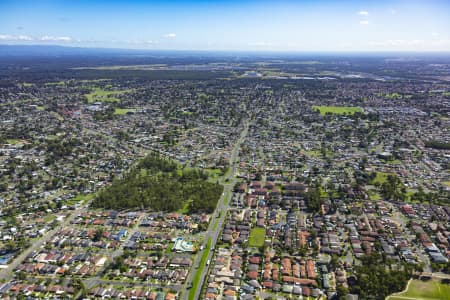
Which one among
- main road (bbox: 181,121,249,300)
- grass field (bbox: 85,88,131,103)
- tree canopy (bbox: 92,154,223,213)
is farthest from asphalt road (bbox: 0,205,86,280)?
grass field (bbox: 85,88,131,103)

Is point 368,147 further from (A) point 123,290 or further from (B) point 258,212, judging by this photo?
(A) point 123,290

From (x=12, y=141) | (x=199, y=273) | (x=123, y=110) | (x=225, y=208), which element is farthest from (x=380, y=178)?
(x=123, y=110)

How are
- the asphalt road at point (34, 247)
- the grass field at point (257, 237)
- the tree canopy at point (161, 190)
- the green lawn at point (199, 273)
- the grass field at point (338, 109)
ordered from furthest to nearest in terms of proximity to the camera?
1. the grass field at point (338, 109)
2. the tree canopy at point (161, 190)
3. the grass field at point (257, 237)
4. the asphalt road at point (34, 247)
5. the green lawn at point (199, 273)

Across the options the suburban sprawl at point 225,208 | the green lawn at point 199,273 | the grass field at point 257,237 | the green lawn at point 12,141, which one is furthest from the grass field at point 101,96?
the green lawn at point 199,273

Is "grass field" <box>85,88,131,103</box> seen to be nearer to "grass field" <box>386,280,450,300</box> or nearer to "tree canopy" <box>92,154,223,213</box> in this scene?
"tree canopy" <box>92,154,223,213</box>

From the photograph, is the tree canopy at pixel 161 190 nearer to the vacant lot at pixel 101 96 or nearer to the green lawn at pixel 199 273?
the green lawn at pixel 199 273
